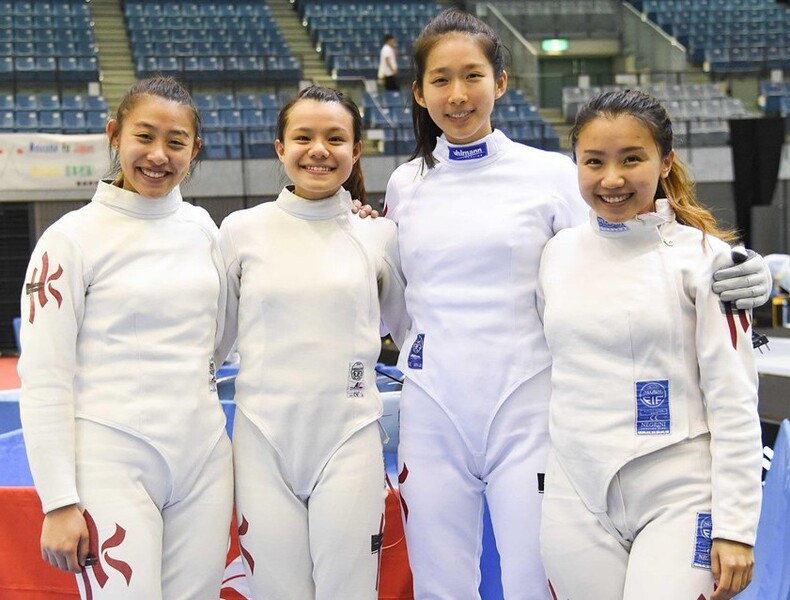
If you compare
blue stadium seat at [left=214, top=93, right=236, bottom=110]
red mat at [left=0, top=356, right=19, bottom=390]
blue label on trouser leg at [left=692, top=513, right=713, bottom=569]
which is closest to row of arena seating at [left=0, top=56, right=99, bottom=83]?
blue stadium seat at [left=214, top=93, right=236, bottom=110]

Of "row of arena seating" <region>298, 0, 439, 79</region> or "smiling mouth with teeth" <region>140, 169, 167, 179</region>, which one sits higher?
"row of arena seating" <region>298, 0, 439, 79</region>

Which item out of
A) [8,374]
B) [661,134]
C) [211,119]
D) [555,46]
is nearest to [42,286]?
[661,134]

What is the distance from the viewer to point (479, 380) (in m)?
2.09

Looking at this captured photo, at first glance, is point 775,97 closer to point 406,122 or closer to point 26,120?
point 406,122

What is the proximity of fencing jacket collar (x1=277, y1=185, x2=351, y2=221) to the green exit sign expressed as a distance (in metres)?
13.9

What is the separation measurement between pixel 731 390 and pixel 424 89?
0.98 meters

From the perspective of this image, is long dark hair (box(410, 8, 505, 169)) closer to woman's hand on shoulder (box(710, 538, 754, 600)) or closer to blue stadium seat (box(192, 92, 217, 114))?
woman's hand on shoulder (box(710, 538, 754, 600))

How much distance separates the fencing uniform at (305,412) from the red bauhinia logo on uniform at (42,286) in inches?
15.4

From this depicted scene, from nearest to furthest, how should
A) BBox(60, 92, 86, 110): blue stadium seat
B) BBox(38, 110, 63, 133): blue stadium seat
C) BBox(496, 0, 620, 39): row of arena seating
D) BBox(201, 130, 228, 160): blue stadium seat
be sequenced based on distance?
BBox(201, 130, 228, 160): blue stadium seat → BBox(38, 110, 63, 133): blue stadium seat → BBox(60, 92, 86, 110): blue stadium seat → BBox(496, 0, 620, 39): row of arena seating

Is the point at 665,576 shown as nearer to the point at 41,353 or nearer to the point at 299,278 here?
the point at 299,278

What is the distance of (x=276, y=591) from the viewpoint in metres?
1.97

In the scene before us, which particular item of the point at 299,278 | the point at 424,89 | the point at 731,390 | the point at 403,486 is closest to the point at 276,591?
the point at 403,486

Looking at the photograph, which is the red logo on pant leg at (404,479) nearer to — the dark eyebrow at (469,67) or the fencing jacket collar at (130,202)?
the fencing jacket collar at (130,202)

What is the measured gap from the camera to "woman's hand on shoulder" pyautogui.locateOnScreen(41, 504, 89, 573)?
1.82 meters
